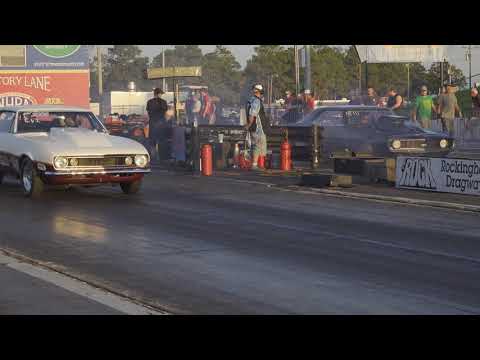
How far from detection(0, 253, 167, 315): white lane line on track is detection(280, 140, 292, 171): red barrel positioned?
10.5 meters

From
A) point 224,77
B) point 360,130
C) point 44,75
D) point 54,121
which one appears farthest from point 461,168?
point 224,77

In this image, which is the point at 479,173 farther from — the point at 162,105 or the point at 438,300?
the point at 162,105

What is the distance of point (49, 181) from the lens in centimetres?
1472

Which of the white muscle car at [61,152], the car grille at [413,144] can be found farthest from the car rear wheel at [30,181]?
the car grille at [413,144]

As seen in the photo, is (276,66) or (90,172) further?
(276,66)

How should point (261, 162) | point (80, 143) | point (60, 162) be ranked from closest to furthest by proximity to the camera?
point (60, 162) → point (80, 143) → point (261, 162)

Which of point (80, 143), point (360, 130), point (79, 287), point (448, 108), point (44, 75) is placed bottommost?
point (79, 287)

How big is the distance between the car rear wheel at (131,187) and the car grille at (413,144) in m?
6.48

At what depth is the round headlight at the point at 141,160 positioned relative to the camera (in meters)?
15.2

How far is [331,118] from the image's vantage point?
858 inches

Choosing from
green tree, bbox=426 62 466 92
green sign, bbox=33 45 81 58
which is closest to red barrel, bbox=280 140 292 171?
green sign, bbox=33 45 81 58

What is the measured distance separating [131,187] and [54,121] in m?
1.85

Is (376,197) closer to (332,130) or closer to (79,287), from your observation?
(332,130)

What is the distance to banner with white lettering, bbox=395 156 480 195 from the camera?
15258mm
